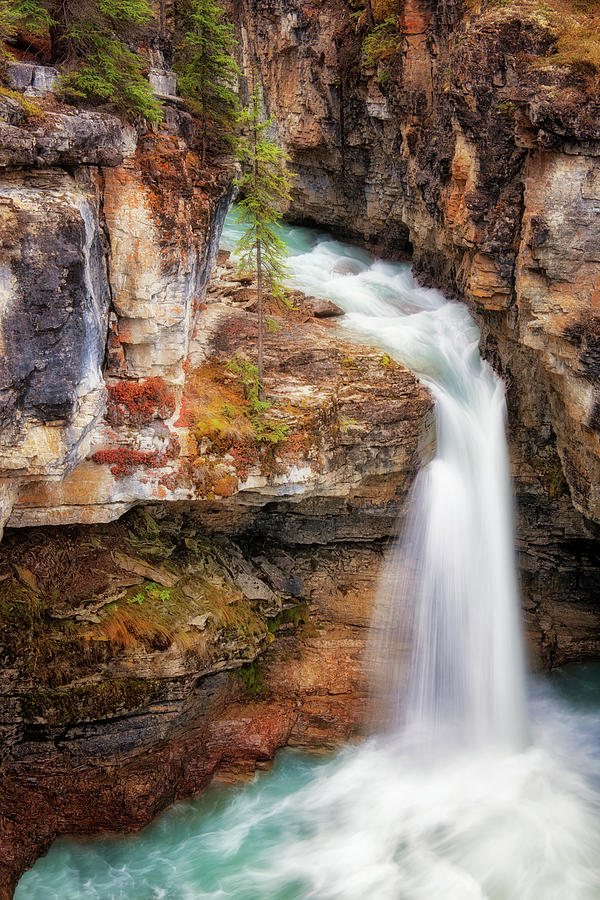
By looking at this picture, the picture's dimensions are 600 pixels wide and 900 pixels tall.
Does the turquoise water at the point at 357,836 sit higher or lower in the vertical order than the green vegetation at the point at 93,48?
lower

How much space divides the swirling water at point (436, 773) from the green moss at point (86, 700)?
2838 mm

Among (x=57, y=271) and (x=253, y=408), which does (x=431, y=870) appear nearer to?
(x=253, y=408)

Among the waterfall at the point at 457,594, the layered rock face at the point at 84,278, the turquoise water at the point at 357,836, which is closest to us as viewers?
the layered rock face at the point at 84,278

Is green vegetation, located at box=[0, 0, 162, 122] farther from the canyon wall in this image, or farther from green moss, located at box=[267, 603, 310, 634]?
green moss, located at box=[267, 603, 310, 634]

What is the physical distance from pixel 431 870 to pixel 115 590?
853 centimetres

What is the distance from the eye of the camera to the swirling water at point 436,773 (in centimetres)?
1484

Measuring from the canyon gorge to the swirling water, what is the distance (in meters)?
0.65

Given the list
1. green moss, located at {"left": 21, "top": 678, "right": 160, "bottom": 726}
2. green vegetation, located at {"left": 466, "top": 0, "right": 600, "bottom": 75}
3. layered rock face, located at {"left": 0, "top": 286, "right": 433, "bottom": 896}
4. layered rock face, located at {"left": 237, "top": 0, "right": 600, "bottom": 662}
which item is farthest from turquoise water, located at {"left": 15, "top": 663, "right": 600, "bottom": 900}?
green vegetation, located at {"left": 466, "top": 0, "right": 600, "bottom": 75}

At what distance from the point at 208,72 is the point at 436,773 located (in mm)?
16281

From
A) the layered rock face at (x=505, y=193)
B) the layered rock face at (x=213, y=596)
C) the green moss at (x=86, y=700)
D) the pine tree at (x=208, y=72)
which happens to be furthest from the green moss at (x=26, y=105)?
the green moss at (x=86, y=700)

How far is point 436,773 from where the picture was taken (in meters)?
17.2

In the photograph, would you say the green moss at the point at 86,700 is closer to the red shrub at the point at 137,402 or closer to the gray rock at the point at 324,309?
the red shrub at the point at 137,402

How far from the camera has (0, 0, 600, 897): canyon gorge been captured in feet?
42.5

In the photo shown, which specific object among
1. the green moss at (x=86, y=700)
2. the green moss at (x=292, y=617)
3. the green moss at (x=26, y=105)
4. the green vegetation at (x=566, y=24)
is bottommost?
the green moss at (x=86, y=700)
